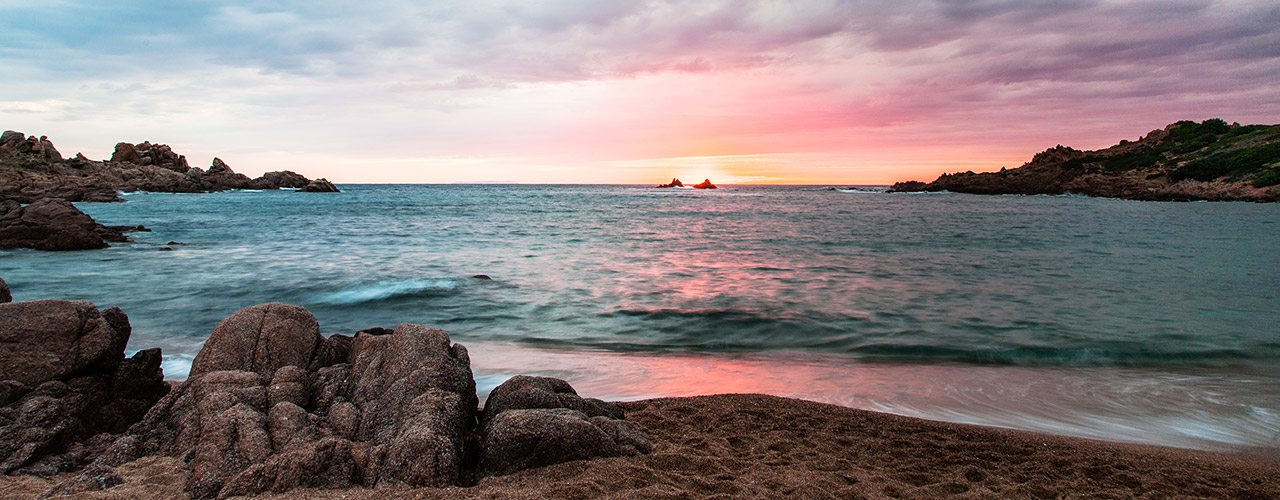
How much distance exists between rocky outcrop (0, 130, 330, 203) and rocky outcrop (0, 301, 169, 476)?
48.1 metres

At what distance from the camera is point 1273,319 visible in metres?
9.98

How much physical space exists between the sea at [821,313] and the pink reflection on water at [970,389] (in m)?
0.04

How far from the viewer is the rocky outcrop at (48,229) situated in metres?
17.8

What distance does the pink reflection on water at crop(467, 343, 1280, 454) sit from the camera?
541cm

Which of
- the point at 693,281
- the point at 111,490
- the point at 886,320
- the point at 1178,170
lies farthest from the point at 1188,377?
the point at 1178,170

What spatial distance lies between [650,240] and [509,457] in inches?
853

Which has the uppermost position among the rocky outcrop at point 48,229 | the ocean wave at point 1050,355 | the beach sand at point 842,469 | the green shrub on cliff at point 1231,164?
the green shrub on cliff at point 1231,164

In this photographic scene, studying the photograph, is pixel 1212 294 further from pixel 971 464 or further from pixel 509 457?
pixel 509 457

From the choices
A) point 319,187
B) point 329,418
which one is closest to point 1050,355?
point 329,418

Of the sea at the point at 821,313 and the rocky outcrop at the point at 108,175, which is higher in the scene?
the rocky outcrop at the point at 108,175

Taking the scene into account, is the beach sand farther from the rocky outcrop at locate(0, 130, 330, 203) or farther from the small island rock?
the small island rock

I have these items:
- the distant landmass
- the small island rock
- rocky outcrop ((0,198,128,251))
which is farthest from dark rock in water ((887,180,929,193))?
rocky outcrop ((0,198,128,251))

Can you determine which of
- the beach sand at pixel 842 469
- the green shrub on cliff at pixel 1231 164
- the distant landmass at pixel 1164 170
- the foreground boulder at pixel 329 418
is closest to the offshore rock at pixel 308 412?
the foreground boulder at pixel 329 418

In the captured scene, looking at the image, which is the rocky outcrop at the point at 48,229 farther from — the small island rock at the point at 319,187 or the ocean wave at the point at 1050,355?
the small island rock at the point at 319,187
